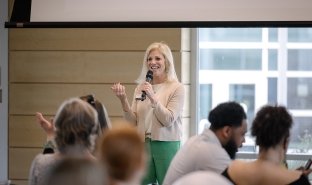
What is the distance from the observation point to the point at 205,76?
248 inches

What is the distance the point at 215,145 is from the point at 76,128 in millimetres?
869

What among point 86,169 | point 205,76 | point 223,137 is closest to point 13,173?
point 205,76

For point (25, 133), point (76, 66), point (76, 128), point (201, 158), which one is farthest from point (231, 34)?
point (76, 128)

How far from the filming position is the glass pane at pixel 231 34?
618 cm

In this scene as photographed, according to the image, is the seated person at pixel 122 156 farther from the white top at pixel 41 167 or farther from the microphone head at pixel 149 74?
the microphone head at pixel 149 74

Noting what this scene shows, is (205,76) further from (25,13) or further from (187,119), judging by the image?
(25,13)

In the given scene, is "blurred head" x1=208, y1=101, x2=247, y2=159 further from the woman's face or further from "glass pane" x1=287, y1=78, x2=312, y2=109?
"glass pane" x1=287, y1=78, x2=312, y2=109

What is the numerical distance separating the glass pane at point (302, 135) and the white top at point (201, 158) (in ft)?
9.87

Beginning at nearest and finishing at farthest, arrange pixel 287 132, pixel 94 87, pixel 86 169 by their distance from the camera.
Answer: pixel 86 169, pixel 287 132, pixel 94 87

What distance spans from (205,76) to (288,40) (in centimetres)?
86

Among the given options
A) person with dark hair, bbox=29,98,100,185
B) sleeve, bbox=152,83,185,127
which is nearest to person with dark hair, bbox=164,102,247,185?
person with dark hair, bbox=29,98,100,185

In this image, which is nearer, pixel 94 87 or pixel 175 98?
pixel 175 98

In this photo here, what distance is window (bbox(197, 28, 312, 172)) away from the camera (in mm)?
6168

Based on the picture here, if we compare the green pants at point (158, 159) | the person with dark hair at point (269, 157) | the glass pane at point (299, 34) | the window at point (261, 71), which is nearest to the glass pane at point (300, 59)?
the window at point (261, 71)
